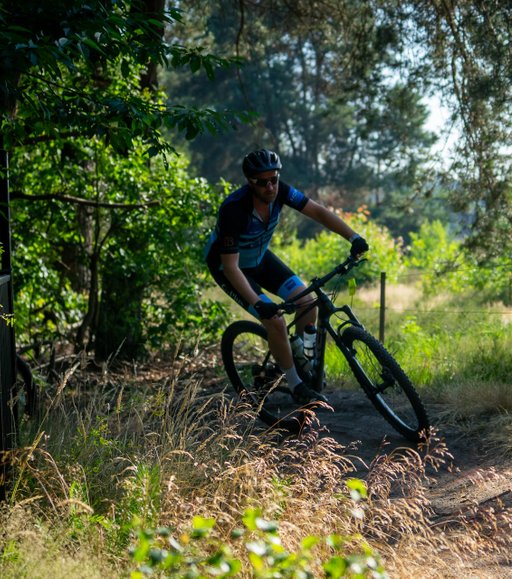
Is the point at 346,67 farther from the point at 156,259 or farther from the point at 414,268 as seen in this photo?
the point at 414,268

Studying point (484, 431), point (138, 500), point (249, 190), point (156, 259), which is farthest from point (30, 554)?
point (156, 259)

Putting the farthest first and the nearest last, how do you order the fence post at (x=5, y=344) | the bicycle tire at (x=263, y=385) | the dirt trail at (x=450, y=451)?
the bicycle tire at (x=263, y=385), the dirt trail at (x=450, y=451), the fence post at (x=5, y=344)

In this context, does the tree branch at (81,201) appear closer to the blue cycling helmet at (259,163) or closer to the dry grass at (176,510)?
the blue cycling helmet at (259,163)

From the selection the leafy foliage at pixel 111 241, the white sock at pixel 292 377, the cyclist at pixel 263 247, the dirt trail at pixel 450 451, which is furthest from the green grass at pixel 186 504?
the leafy foliage at pixel 111 241

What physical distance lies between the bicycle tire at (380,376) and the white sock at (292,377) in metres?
0.43

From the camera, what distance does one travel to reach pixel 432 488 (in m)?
5.08

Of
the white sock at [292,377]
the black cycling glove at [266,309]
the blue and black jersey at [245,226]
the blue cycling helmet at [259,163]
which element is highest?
the blue cycling helmet at [259,163]

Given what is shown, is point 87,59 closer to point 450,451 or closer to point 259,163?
point 259,163

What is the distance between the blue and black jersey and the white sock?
2.77 feet

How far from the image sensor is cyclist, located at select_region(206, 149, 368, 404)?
566 cm

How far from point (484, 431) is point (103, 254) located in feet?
16.9

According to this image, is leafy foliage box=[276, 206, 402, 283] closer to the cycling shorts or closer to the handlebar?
the cycling shorts

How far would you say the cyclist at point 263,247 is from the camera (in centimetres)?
566

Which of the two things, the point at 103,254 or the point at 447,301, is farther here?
the point at 447,301
